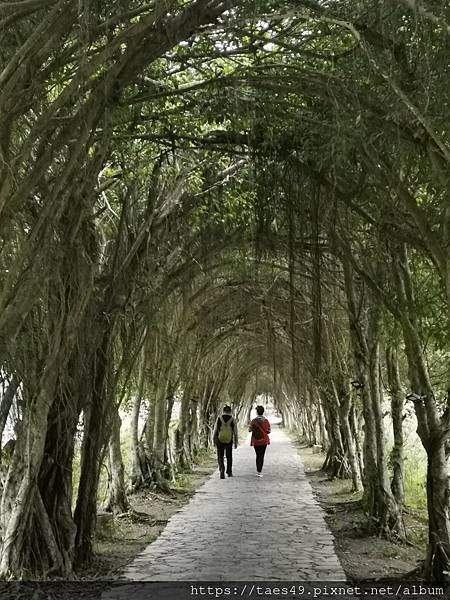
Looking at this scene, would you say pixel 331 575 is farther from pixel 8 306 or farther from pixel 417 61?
pixel 417 61

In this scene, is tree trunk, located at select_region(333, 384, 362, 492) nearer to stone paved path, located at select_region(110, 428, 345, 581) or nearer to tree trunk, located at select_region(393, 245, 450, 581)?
stone paved path, located at select_region(110, 428, 345, 581)

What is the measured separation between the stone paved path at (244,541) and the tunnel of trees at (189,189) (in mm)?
859

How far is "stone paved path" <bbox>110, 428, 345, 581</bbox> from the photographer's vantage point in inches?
252

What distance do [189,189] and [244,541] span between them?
4.10 metres

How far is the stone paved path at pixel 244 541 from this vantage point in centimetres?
641

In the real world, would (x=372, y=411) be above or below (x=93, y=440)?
above

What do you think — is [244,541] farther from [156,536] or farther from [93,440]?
[93,440]

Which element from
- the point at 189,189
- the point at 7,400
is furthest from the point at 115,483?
the point at 189,189

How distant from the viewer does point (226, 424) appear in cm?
1448

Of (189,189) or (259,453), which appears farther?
(259,453)

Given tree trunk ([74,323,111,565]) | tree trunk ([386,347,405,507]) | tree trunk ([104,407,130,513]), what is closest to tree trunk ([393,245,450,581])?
tree trunk ([386,347,405,507])

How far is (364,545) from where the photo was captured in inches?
308

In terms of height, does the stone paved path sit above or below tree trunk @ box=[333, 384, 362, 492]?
below

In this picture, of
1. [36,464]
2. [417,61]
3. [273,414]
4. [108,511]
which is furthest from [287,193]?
[273,414]
